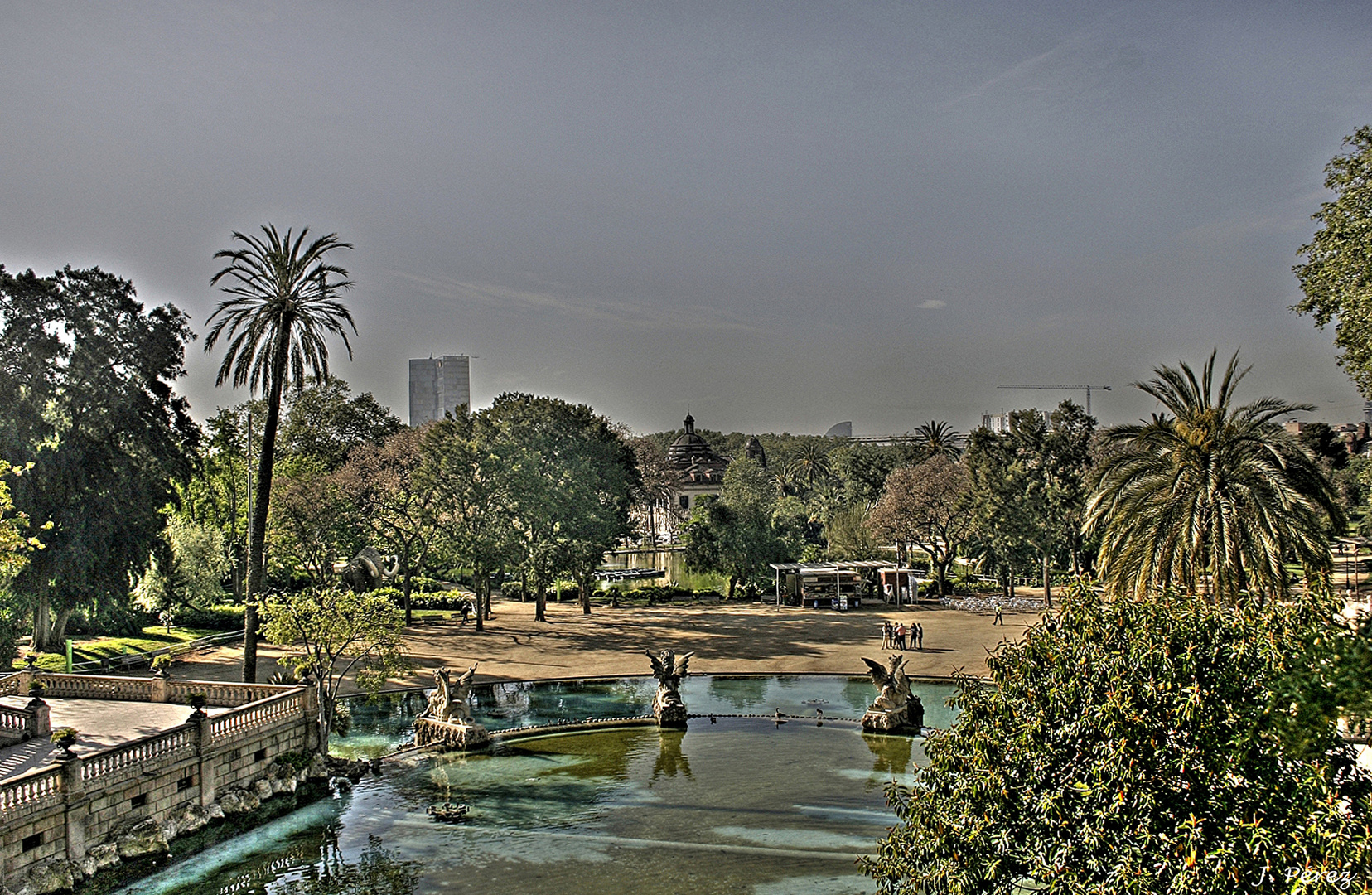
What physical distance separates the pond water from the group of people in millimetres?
9203

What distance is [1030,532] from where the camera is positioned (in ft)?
188

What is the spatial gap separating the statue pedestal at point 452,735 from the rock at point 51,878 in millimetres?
11110

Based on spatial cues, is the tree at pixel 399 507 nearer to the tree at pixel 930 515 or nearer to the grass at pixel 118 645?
the grass at pixel 118 645

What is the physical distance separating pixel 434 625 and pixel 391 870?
1319 inches

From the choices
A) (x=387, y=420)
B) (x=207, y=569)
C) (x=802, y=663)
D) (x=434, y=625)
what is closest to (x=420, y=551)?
(x=434, y=625)

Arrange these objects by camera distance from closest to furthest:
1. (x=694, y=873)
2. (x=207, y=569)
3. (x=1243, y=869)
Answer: (x=1243, y=869) < (x=694, y=873) < (x=207, y=569)

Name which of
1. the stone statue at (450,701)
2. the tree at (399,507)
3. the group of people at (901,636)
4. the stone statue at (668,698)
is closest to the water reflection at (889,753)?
the stone statue at (668,698)

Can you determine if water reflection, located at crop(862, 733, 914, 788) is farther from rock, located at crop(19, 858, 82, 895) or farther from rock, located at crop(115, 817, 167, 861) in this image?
rock, located at crop(19, 858, 82, 895)

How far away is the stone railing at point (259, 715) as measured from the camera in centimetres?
2378

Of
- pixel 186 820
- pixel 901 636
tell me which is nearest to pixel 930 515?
pixel 901 636

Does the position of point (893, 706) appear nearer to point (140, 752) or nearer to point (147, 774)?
point (147, 774)

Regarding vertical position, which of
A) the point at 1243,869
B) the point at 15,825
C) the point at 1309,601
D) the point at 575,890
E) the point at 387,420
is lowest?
the point at 575,890

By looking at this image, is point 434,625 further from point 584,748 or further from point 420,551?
point 584,748

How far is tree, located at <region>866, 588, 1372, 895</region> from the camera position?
10.2 meters
